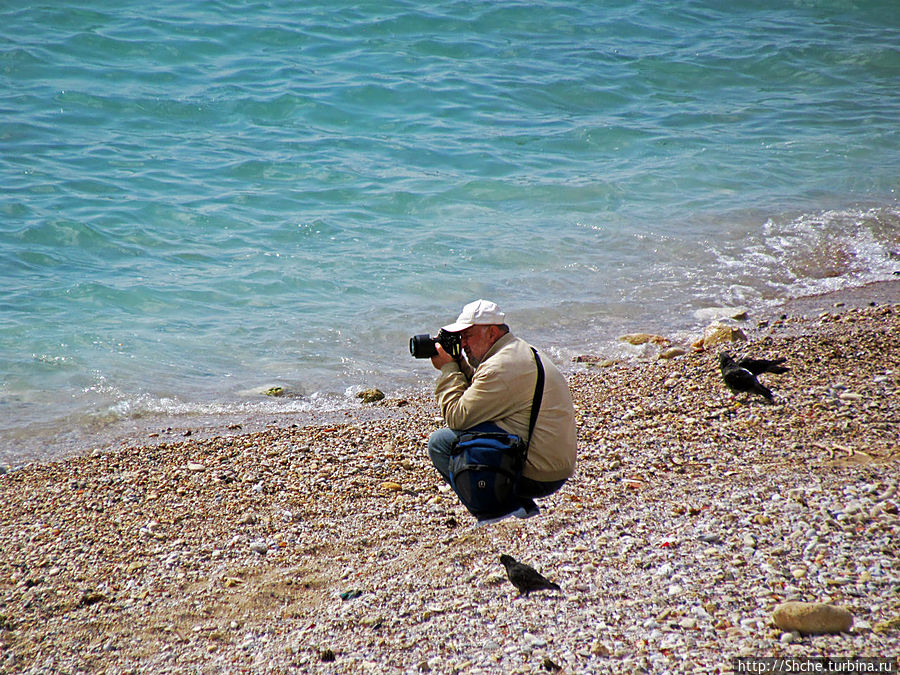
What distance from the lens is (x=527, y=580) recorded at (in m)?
3.81

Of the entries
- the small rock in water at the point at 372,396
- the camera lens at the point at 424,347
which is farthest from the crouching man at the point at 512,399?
the small rock in water at the point at 372,396

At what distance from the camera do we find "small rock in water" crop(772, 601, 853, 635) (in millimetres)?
3121

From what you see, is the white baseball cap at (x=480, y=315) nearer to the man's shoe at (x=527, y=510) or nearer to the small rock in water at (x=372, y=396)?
the man's shoe at (x=527, y=510)

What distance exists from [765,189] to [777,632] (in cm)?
1140

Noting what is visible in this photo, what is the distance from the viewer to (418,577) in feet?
13.6

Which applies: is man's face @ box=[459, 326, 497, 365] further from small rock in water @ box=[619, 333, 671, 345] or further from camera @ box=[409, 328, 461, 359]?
small rock in water @ box=[619, 333, 671, 345]

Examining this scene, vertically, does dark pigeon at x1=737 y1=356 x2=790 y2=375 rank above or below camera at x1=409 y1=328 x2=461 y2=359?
below

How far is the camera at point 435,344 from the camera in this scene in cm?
467

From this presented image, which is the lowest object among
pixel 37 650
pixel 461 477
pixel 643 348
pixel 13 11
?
pixel 643 348

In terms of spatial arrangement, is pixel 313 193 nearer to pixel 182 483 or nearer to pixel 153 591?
pixel 182 483

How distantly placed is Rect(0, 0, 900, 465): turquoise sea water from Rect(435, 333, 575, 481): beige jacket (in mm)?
3367

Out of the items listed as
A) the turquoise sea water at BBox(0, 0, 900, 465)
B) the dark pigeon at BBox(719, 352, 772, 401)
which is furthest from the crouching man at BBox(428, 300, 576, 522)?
the turquoise sea water at BBox(0, 0, 900, 465)

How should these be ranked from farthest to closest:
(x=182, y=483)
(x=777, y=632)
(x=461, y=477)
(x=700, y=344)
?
(x=700, y=344) → (x=182, y=483) → (x=461, y=477) → (x=777, y=632)

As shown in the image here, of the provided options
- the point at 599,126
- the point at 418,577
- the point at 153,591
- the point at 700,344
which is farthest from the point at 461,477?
the point at 599,126
